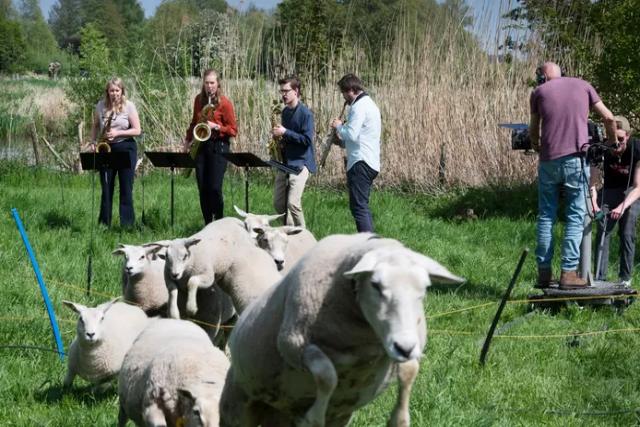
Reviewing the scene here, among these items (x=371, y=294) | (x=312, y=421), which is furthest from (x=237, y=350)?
(x=371, y=294)

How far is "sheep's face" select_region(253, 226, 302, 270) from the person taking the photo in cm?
759

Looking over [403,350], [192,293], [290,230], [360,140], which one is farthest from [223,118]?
[403,350]

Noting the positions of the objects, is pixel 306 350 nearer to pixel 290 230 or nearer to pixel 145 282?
pixel 145 282

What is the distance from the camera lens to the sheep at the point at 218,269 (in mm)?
6574

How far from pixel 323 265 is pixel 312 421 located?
524 millimetres

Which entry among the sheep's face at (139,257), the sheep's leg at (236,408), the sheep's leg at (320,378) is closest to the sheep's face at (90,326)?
the sheep's face at (139,257)

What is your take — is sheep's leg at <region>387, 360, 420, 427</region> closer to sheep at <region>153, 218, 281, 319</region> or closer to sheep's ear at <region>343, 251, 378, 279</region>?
sheep's ear at <region>343, 251, 378, 279</region>

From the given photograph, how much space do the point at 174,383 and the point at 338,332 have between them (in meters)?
1.74

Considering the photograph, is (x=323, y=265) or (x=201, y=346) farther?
(x=201, y=346)

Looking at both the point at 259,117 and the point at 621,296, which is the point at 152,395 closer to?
the point at 621,296

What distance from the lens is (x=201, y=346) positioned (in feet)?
16.5

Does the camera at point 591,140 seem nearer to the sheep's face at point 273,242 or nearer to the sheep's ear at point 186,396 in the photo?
the sheep's face at point 273,242

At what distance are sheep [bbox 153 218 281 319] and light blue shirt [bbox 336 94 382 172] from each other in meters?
3.51

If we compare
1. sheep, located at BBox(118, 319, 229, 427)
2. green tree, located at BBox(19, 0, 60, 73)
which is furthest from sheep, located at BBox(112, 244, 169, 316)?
green tree, located at BBox(19, 0, 60, 73)
